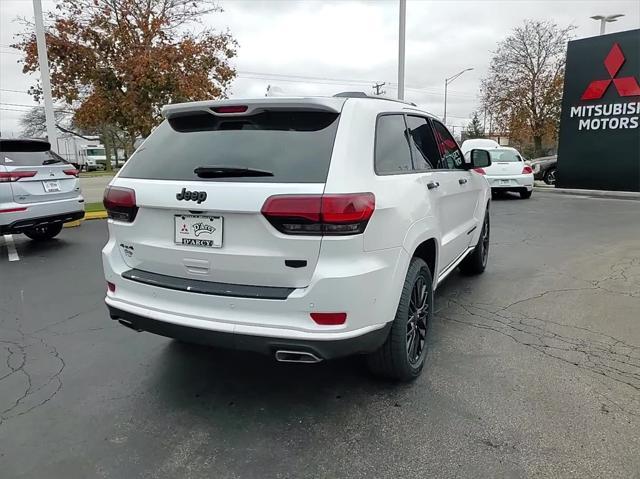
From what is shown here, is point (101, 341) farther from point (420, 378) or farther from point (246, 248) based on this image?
point (420, 378)

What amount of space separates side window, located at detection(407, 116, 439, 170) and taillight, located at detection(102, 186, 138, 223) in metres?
1.89

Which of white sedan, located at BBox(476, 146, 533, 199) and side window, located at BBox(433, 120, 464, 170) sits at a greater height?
side window, located at BBox(433, 120, 464, 170)

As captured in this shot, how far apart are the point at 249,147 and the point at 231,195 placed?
0.36 m

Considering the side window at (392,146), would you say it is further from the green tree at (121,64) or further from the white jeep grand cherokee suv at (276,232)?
the green tree at (121,64)

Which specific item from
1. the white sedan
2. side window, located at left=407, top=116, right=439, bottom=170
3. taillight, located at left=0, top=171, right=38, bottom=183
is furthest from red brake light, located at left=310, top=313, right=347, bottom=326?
the white sedan

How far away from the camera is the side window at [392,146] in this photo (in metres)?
2.86

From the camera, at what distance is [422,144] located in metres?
3.72

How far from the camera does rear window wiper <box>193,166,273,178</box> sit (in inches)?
102

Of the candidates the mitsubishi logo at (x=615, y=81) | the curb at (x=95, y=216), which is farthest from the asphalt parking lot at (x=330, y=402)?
the mitsubishi logo at (x=615, y=81)

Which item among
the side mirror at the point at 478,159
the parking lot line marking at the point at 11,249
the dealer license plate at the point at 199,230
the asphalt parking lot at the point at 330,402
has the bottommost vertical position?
the parking lot line marking at the point at 11,249

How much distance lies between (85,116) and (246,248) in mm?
13259

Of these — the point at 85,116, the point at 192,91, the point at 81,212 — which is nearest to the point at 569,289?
the point at 81,212

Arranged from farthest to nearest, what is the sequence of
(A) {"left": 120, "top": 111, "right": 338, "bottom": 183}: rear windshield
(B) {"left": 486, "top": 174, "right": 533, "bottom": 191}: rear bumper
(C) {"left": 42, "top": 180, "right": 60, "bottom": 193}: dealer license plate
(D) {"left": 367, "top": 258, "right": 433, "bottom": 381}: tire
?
(B) {"left": 486, "top": 174, "right": 533, "bottom": 191}: rear bumper < (C) {"left": 42, "top": 180, "right": 60, "bottom": 193}: dealer license plate < (D) {"left": 367, "top": 258, "right": 433, "bottom": 381}: tire < (A) {"left": 120, "top": 111, "right": 338, "bottom": 183}: rear windshield

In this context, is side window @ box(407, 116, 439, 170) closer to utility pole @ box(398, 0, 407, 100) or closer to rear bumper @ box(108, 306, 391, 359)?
rear bumper @ box(108, 306, 391, 359)
